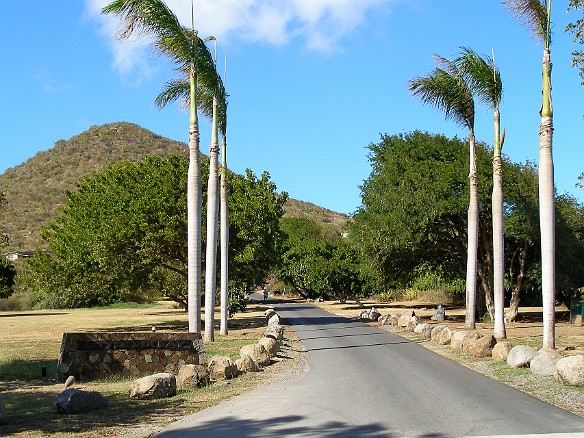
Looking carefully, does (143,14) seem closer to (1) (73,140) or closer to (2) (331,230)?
(2) (331,230)

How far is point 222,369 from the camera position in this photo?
13648mm

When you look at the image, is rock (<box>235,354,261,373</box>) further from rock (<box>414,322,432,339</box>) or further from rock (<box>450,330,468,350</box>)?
rock (<box>414,322,432,339</box>)

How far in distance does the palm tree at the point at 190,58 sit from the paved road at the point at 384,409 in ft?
17.8

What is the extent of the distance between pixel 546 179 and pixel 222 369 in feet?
31.6

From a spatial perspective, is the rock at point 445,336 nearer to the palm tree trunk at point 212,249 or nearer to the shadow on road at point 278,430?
the palm tree trunk at point 212,249

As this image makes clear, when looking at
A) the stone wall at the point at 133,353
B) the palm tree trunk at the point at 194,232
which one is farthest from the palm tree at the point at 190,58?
the stone wall at the point at 133,353

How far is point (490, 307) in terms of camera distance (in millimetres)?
32844

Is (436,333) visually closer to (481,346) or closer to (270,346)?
(481,346)

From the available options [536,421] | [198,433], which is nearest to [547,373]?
[536,421]

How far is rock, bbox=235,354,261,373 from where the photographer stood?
14.8 m

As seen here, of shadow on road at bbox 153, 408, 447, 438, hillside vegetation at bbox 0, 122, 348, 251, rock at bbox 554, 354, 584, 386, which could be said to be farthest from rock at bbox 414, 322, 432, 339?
hillside vegetation at bbox 0, 122, 348, 251

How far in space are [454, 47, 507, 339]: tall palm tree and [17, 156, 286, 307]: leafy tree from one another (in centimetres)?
1255

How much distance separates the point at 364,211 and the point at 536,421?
2732 cm

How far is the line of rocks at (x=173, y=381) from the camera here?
1007cm
